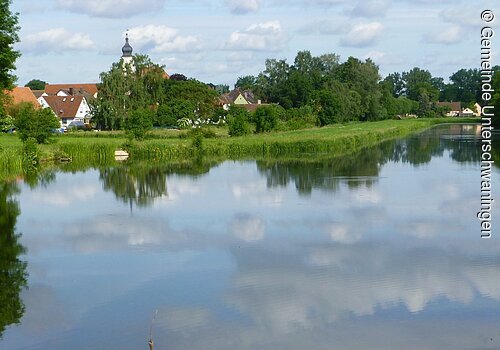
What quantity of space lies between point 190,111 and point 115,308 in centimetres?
4399

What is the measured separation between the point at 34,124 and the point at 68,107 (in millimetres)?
32009

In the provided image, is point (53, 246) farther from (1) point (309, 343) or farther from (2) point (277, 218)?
(1) point (309, 343)

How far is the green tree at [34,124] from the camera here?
1264 inches

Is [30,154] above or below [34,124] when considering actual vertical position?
below

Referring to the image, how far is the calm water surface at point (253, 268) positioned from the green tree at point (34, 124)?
35.3 feet

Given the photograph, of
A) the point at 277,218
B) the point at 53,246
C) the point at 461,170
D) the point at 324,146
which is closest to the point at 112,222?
the point at 53,246

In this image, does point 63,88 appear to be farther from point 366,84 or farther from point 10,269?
point 10,269

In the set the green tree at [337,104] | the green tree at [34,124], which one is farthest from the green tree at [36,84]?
the green tree at [34,124]

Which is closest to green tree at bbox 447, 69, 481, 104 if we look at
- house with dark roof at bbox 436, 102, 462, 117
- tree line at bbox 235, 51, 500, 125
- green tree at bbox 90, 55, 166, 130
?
house with dark roof at bbox 436, 102, 462, 117

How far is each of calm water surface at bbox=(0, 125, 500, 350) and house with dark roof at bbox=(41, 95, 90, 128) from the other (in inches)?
1641

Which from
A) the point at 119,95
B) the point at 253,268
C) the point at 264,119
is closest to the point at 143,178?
the point at 253,268

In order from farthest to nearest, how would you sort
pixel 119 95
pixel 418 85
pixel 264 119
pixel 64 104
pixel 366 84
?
pixel 418 85
pixel 366 84
pixel 64 104
pixel 119 95
pixel 264 119

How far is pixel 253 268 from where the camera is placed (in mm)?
11328

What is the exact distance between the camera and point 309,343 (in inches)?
311
